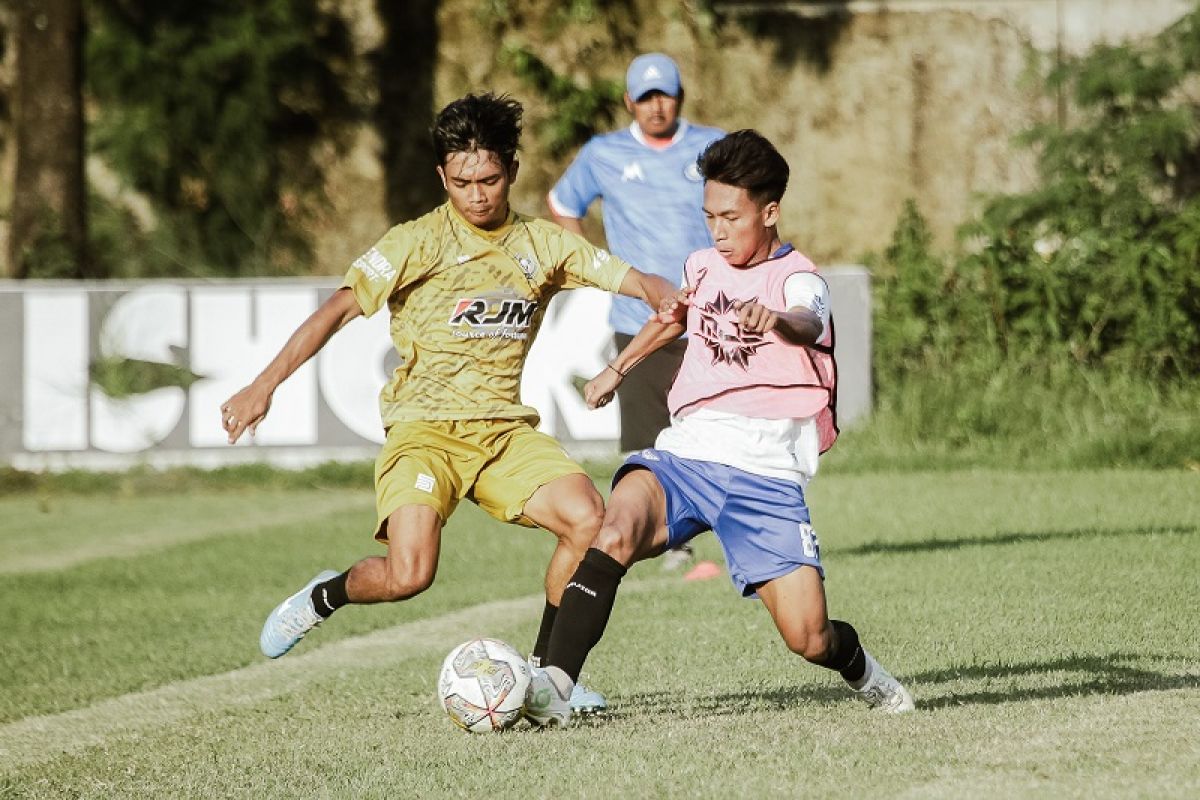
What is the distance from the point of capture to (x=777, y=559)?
5684mm

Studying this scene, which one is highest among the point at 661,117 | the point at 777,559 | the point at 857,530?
the point at 661,117

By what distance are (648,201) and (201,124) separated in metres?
12.8

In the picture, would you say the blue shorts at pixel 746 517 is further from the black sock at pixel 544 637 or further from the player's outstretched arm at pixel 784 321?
the black sock at pixel 544 637

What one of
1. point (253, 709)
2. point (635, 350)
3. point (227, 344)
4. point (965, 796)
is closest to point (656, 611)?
point (253, 709)

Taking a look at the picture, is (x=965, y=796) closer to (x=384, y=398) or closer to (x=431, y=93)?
(x=384, y=398)

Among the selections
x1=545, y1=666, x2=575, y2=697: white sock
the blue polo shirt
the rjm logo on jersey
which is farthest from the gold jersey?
the blue polo shirt

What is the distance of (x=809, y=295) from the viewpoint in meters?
5.67

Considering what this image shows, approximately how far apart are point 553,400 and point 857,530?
4.21 metres

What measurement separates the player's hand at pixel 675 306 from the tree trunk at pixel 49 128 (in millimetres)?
13282

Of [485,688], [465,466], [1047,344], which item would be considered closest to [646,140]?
[465,466]

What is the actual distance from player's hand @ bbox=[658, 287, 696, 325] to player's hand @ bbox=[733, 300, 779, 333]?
0.65 meters

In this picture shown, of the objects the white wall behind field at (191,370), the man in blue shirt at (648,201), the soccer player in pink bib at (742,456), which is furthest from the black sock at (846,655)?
the white wall behind field at (191,370)

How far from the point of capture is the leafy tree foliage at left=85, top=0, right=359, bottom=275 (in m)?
20.9

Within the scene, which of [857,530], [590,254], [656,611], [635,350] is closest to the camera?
[635,350]
